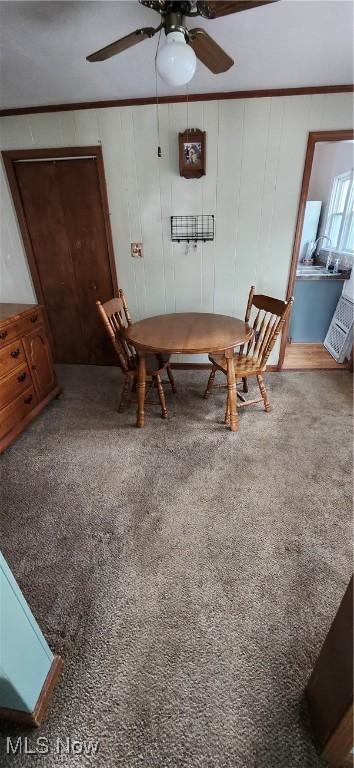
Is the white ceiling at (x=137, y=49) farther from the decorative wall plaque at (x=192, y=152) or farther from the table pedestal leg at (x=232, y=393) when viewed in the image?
the table pedestal leg at (x=232, y=393)

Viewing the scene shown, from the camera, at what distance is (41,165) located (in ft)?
9.00

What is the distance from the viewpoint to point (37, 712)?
0.94 meters

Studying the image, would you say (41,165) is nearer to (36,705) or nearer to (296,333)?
(296,333)

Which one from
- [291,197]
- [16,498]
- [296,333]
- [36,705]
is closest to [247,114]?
[291,197]

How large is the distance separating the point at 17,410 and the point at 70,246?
172cm

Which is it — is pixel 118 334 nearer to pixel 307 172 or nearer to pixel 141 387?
pixel 141 387

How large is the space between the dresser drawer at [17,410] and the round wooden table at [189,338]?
32.6 inches

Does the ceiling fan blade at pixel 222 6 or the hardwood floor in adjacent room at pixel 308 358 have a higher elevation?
the ceiling fan blade at pixel 222 6

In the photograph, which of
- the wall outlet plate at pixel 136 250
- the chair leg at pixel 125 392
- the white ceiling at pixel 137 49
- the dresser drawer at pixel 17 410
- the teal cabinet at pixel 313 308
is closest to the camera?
the white ceiling at pixel 137 49

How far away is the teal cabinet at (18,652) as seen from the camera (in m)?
0.79

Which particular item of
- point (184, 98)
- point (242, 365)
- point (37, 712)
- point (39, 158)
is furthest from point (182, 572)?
point (39, 158)

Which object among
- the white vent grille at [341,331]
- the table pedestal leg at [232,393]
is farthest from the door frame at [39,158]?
the white vent grille at [341,331]

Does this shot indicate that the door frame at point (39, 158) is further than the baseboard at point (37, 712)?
Yes

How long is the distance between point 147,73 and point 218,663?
3188mm
